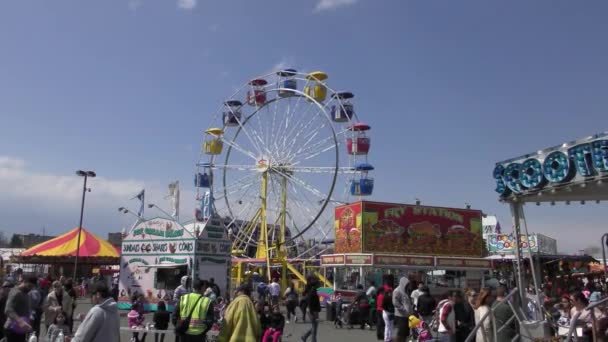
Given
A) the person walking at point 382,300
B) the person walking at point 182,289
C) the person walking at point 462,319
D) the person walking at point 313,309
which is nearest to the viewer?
the person walking at point 462,319

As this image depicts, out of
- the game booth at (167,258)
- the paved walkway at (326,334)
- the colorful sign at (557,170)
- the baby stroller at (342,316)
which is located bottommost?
the paved walkway at (326,334)

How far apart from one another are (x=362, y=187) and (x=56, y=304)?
22262 millimetres

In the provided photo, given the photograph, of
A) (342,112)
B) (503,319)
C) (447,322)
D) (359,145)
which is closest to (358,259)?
(359,145)

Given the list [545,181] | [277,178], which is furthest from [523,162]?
[277,178]

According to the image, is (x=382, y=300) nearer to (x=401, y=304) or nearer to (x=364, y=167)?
(x=401, y=304)

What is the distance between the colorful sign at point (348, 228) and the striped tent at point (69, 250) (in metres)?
12.9

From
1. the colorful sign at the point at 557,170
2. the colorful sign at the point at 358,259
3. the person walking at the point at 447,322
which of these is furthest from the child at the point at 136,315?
the colorful sign at the point at 358,259

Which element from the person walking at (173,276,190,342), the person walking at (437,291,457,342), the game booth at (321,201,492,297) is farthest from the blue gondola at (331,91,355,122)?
the person walking at (437,291,457,342)

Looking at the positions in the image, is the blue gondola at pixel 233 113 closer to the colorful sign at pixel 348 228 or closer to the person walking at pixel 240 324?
the colorful sign at pixel 348 228

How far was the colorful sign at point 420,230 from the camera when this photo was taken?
26797 mm

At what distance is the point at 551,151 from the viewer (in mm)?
10172

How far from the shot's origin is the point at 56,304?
1047cm

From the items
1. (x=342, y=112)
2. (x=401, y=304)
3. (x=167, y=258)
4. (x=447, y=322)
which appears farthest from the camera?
(x=342, y=112)

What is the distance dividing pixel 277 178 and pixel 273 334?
76.9 feet
